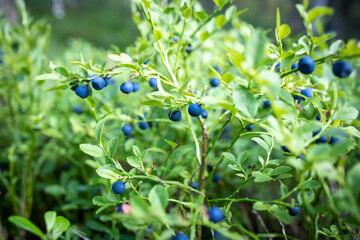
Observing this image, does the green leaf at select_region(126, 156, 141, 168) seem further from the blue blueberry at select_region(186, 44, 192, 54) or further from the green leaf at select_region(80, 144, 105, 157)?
the blue blueberry at select_region(186, 44, 192, 54)

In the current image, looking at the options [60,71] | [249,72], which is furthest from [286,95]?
[60,71]

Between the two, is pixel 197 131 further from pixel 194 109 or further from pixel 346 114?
pixel 346 114

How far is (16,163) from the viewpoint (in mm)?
1634

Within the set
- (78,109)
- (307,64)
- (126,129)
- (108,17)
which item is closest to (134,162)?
(126,129)

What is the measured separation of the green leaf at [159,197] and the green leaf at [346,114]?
0.44 m

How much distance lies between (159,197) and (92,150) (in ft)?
0.84

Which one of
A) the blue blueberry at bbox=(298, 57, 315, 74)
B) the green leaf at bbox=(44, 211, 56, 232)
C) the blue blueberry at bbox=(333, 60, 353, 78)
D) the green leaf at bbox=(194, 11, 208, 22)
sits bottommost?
the green leaf at bbox=(44, 211, 56, 232)

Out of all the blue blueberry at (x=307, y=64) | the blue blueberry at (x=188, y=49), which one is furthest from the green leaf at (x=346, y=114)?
the blue blueberry at (x=188, y=49)

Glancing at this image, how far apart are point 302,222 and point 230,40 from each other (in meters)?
1.21

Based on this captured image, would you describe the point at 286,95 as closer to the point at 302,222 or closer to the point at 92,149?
the point at 92,149

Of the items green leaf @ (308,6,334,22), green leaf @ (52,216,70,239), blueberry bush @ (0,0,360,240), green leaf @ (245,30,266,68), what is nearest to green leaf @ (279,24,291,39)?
blueberry bush @ (0,0,360,240)

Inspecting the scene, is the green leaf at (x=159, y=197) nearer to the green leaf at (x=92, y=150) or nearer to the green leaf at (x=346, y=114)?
the green leaf at (x=92, y=150)

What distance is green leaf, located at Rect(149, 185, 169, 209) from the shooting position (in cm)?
52

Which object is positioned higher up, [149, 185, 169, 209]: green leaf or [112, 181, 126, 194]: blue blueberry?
[112, 181, 126, 194]: blue blueberry
